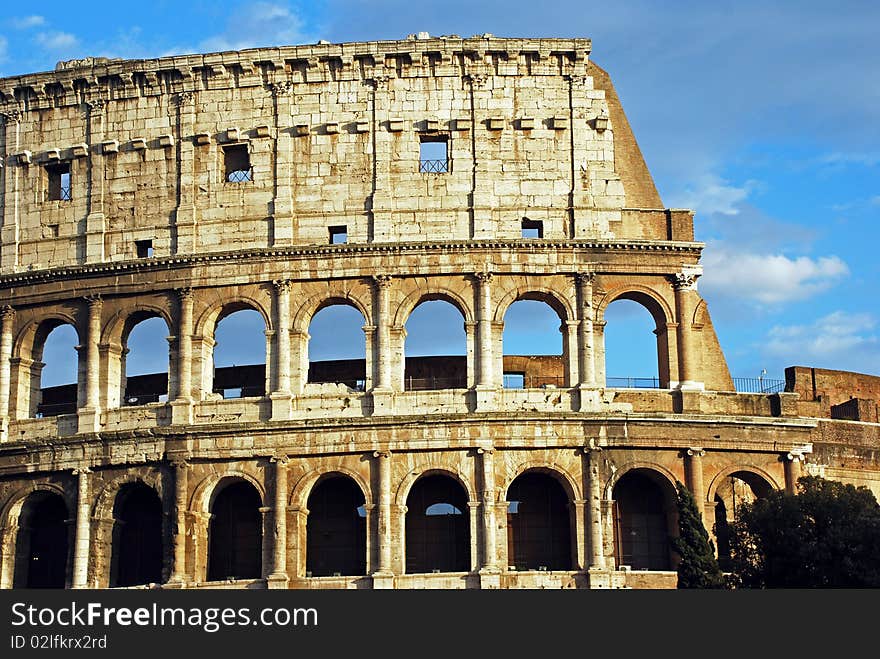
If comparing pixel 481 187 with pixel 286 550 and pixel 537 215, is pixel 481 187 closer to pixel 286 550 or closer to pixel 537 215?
pixel 537 215

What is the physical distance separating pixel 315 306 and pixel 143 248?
5980 mm

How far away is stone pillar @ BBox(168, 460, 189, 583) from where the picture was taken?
45938 mm

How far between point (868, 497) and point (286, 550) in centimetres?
1575

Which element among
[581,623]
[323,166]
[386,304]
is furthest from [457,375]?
[581,623]

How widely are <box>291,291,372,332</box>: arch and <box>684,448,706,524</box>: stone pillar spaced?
32.9 feet

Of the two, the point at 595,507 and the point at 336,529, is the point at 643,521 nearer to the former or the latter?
the point at 595,507

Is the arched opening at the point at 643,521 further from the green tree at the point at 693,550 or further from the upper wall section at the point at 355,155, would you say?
the upper wall section at the point at 355,155

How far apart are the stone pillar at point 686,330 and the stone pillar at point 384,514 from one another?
343 inches

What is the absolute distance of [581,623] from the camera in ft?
102

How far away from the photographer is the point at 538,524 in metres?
47.0

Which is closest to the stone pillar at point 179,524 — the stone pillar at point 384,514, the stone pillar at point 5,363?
the stone pillar at point 384,514

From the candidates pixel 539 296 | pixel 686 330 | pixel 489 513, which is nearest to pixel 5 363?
pixel 489 513

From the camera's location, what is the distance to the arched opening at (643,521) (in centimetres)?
4641

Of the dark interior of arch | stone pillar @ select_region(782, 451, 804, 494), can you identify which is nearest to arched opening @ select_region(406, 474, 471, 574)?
the dark interior of arch
